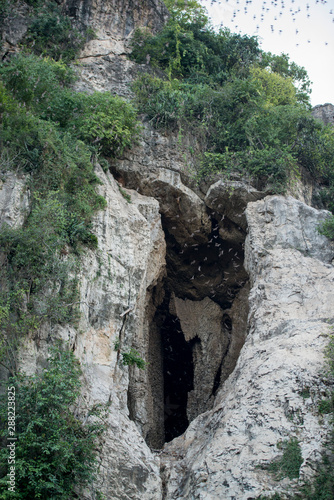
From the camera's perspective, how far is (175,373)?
1667cm

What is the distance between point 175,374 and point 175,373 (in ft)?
0.11

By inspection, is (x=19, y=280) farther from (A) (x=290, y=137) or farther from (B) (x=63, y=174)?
(A) (x=290, y=137)

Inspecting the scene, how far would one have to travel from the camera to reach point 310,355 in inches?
407

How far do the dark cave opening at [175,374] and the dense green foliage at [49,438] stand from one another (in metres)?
6.75

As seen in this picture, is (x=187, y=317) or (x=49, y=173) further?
(x=187, y=317)

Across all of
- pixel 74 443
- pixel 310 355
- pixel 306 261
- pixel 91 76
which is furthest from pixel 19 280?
pixel 91 76

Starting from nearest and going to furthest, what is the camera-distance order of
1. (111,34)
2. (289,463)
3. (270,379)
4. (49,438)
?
(49,438) < (289,463) < (270,379) < (111,34)

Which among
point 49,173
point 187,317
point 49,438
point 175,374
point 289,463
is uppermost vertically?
point 49,173

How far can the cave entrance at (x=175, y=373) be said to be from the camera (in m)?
15.9

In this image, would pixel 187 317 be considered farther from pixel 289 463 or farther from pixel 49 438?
pixel 49 438

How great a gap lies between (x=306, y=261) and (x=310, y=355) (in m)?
3.69

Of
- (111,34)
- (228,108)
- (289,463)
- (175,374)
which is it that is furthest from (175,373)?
(111,34)

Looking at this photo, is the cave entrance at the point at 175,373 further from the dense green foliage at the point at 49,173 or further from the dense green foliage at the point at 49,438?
the dense green foliage at the point at 49,438

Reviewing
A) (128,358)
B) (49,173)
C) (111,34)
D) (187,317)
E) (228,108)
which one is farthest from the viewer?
(111,34)
